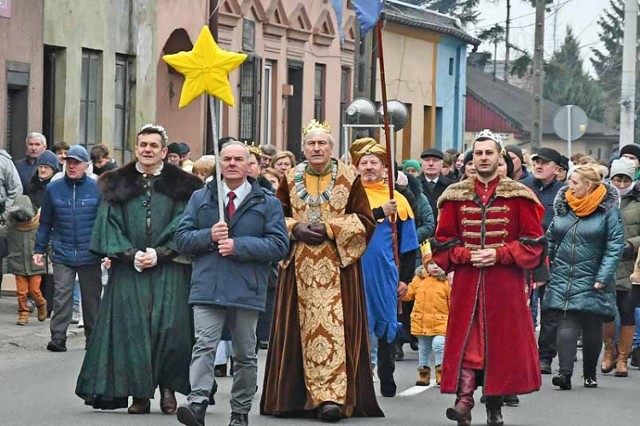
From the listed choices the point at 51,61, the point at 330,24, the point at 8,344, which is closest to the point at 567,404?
the point at 8,344

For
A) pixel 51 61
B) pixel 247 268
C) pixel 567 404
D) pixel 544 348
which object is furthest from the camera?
pixel 51 61

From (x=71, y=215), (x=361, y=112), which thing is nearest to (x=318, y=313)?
(x=71, y=215)

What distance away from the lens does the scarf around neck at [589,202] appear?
49.6ft

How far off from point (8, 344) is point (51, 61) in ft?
36.7

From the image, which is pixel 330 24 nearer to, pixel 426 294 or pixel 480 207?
pixel 426 294

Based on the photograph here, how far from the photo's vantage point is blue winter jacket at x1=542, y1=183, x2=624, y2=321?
15047 millimetres

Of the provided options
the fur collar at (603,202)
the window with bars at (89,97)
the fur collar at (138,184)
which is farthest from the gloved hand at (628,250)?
the window with bars at (89,97)

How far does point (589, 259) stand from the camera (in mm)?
15109

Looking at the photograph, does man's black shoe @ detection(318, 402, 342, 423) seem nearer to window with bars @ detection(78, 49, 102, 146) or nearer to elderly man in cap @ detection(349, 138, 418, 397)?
elderly man in cap @ detection(349, 138, 418, 397)

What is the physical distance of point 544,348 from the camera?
1631cm

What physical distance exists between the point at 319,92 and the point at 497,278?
29.6 metres

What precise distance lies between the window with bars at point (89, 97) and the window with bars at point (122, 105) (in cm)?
87

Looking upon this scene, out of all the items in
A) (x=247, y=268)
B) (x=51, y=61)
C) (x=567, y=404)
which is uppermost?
(x=51, y=61)

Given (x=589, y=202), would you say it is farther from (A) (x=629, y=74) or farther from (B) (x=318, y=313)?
(A) (x=629, y=74)
